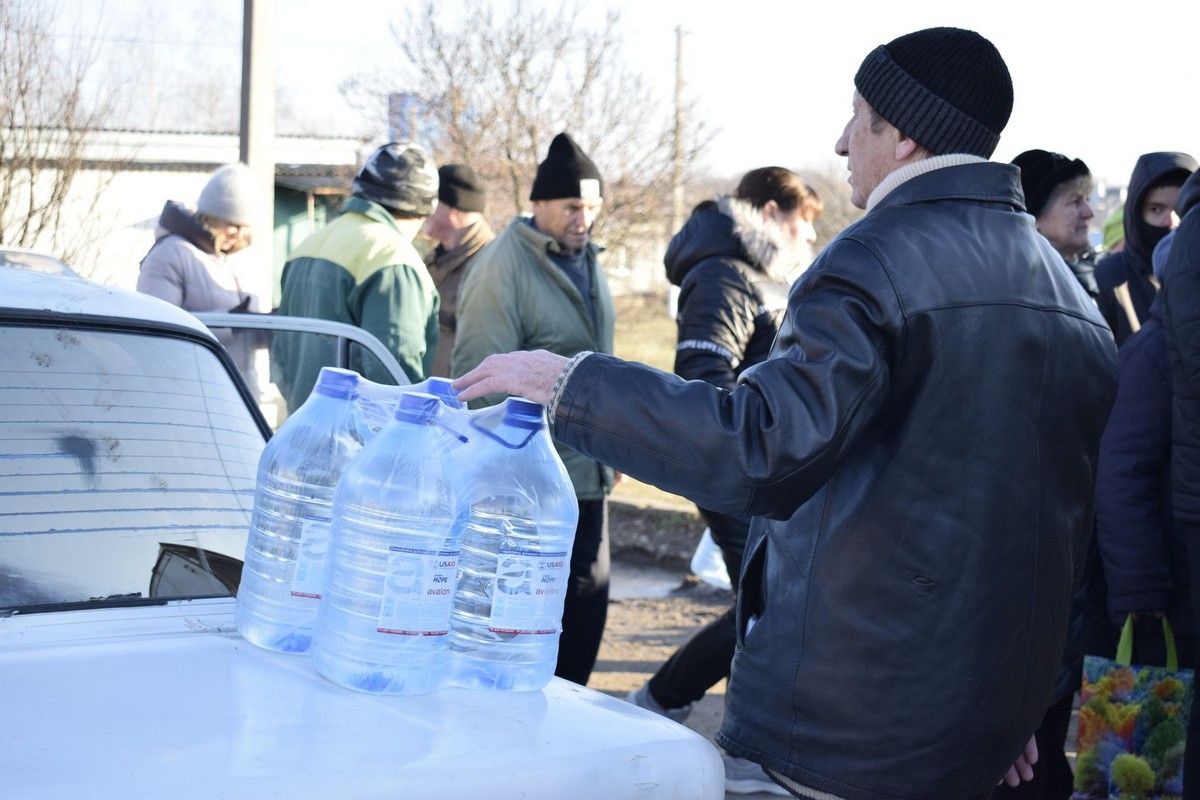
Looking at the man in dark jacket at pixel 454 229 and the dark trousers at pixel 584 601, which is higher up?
the man in dark jacket at pixel 454 229

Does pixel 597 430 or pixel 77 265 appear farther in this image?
pixel 77 265

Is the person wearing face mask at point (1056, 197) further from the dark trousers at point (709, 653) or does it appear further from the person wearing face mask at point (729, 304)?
the dark trousers at point (709, 653)

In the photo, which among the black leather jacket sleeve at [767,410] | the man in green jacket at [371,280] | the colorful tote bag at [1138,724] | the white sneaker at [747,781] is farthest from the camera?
the man in green jacket at [371,280]

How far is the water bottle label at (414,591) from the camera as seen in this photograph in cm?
226

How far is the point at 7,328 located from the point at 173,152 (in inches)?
710

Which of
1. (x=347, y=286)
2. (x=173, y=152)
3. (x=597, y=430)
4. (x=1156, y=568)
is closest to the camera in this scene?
(x=597, y=430)

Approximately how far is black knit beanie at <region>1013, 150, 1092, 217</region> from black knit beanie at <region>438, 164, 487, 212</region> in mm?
3065

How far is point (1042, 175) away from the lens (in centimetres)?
522

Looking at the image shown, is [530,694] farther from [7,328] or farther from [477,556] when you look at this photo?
[7,328]

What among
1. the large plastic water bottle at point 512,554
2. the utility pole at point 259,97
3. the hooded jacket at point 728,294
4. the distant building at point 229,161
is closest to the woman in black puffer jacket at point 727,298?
the hooded jacket at point 728,294

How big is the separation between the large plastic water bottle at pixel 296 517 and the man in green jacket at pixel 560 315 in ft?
7.40

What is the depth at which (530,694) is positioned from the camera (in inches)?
96.3

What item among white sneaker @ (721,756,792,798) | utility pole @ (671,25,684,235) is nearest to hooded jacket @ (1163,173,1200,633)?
white sneaker @ (721,756,792,798)

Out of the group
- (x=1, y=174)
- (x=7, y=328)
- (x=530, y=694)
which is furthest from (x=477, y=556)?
(x=1, y=174)
